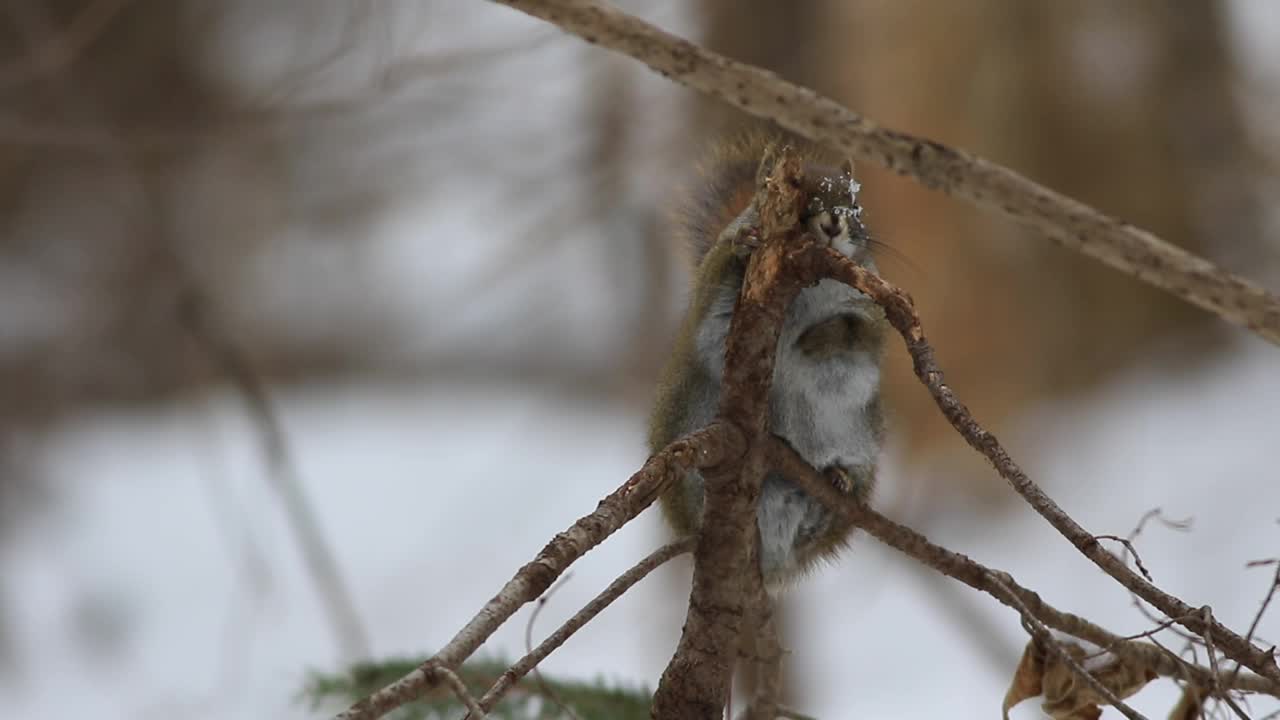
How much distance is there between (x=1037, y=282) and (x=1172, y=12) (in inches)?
30.5

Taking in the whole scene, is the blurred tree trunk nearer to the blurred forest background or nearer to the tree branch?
the blurred forest background

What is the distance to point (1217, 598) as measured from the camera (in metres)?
2.46

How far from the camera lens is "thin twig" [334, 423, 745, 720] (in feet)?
1.86

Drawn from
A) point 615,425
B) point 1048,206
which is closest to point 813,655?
point 615,425

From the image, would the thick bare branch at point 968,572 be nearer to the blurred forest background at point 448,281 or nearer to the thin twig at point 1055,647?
the thin twig at point 1055,647

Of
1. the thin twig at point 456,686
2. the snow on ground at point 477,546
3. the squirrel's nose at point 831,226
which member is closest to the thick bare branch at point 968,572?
the squirrel's nose at point 831,226

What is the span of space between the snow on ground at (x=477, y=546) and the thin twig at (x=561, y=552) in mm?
1431

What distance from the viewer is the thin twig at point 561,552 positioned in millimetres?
566

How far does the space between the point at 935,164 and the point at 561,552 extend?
11.4 inches

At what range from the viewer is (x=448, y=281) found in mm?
3439

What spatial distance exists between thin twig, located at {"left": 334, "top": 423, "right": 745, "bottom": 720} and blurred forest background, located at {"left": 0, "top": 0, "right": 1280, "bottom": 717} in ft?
5.66

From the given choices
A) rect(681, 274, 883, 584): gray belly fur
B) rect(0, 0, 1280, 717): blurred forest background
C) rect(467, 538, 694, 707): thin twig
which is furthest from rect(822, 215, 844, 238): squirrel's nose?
rect(0, 0, 1280, 717): blurred forest background

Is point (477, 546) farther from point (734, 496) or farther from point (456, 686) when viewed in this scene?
point (456, 686)

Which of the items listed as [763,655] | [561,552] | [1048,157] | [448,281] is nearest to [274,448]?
[763,655]
